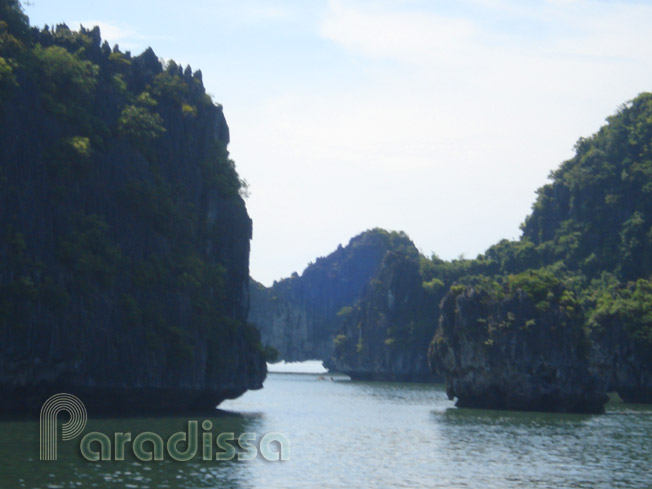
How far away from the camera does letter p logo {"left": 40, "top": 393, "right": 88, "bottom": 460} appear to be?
39684 millimetres

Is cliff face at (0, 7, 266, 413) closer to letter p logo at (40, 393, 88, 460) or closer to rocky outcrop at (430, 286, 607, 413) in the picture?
letter p logo at (40, 393, 88, 460)

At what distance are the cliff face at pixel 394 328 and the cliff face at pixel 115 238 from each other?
8211 centimetres

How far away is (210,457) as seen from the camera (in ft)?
122

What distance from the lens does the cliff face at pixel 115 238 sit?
49281 millimetres

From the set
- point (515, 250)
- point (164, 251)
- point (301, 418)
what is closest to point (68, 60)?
point (164, 251)

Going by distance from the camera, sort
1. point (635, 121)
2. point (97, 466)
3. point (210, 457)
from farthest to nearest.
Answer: point (635, 121)
point (210, 457)
point (97, 466)

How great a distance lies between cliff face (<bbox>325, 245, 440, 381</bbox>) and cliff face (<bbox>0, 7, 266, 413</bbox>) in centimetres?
8211

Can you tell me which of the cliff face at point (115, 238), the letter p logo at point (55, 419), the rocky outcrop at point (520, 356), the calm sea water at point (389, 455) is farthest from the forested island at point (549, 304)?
the letter p logo at point (55, 419)

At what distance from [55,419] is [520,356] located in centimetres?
3428

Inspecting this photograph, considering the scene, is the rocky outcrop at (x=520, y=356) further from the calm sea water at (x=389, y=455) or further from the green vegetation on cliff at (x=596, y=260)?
the calm sea water at (x=389, y=455)


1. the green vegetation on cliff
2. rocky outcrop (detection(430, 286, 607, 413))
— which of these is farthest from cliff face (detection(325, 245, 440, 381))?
rocky outcrop (detection(430, 286, 607, 413))

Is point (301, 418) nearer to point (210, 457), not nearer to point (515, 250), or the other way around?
point (210, 457)

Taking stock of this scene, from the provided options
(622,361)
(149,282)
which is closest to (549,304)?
(622,361)

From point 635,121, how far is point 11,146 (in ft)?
331
